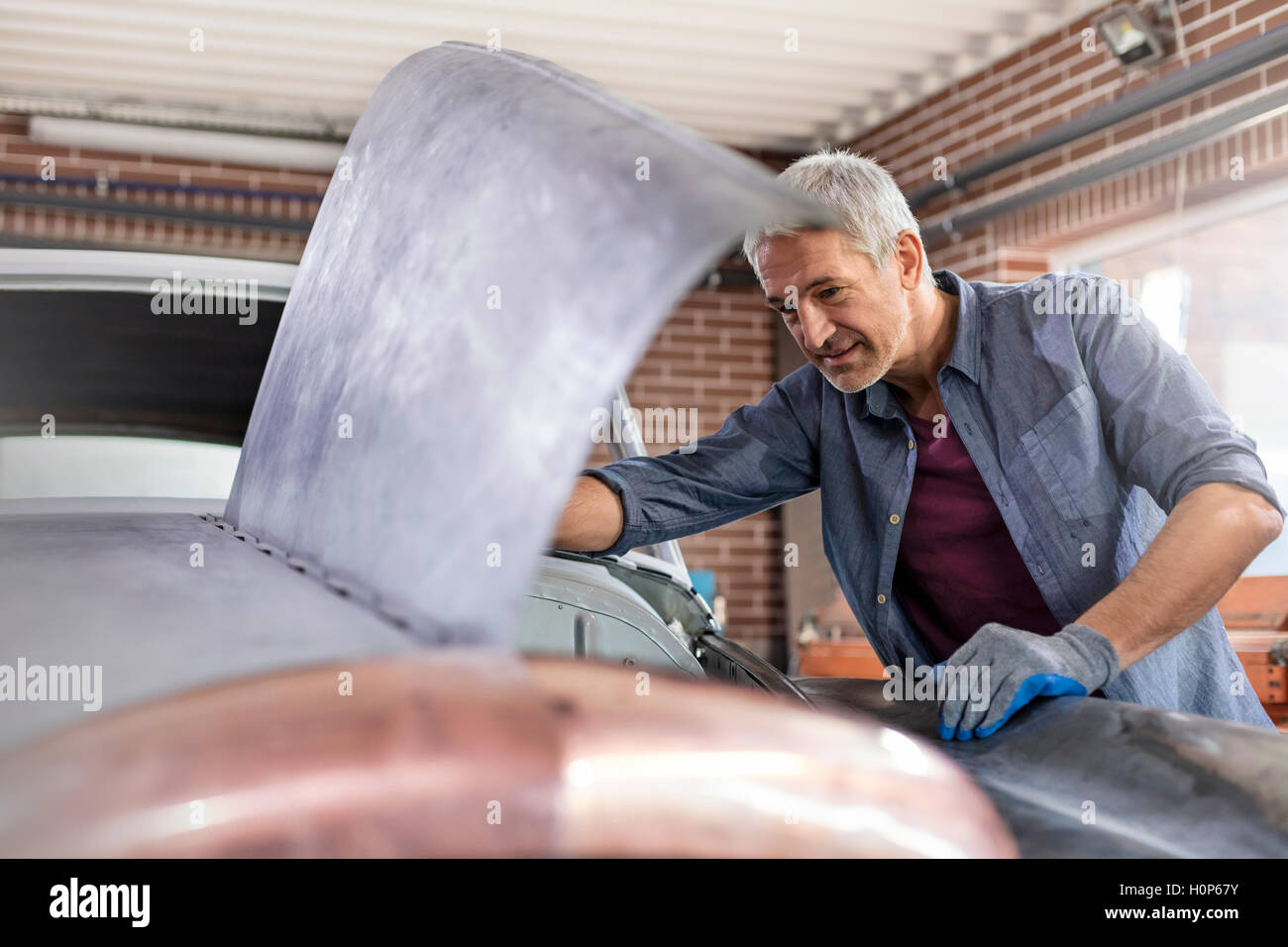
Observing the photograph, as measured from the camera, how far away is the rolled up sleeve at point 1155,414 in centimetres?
144

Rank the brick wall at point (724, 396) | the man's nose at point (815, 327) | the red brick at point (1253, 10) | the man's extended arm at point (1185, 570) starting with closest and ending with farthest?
the man's extended arm at point (1185, 570) → the man's nose at point (815, 327) → the red brick at point (1253, 10) → the brick wall at point (724, 396)

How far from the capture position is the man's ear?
1.77 m

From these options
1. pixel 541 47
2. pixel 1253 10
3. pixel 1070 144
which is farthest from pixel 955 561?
pixel 541 47

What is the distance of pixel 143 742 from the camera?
437 mm

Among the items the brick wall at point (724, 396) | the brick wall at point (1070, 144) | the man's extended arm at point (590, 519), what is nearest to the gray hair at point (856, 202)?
the man's extended arm at point (590, 519)

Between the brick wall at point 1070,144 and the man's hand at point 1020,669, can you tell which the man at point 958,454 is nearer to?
the man's hand at point 1020,669

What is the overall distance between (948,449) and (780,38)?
183 inches

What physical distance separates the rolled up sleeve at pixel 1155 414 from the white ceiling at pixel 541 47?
428 centimetres

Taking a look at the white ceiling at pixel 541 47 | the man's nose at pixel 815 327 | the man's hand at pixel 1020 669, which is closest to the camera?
the man's hand at pixel 1020 669
